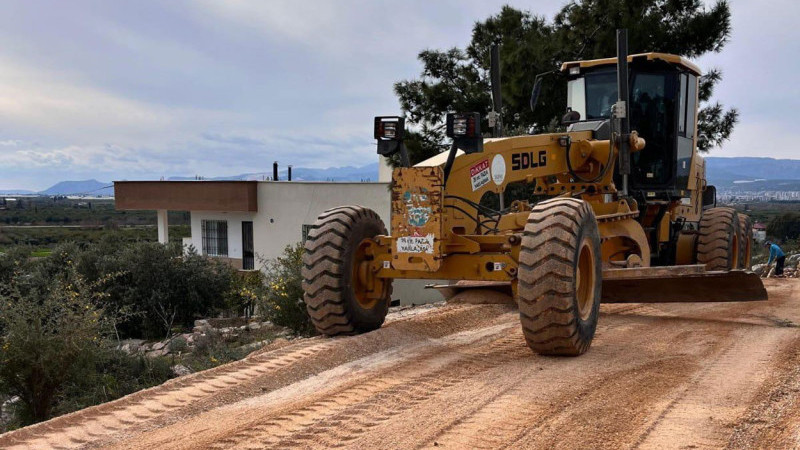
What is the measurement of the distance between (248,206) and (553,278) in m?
23.4

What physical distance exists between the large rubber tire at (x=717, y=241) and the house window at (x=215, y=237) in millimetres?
22023

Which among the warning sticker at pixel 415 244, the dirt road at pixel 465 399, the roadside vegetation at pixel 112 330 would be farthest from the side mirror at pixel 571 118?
the roadside vegetation at pixel 112 330

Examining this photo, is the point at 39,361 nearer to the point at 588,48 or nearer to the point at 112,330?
the point at 112,330

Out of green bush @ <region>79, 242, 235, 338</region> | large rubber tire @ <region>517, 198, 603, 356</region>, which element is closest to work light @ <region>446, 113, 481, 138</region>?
large rubber tire @ <region>517, 198, 603, 356</region>

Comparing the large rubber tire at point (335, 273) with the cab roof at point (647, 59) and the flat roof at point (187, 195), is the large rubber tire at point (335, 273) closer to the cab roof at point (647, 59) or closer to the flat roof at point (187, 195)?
the cab roof at point (647, 59)

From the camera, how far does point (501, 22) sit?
24.2 m

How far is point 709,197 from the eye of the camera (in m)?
13.5

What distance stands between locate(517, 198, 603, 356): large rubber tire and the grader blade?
210 centimetres

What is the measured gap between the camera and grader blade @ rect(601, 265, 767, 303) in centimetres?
903

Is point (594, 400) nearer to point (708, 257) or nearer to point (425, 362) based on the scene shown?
point (425, 362)

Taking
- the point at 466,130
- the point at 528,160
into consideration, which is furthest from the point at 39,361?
the point at 528,160

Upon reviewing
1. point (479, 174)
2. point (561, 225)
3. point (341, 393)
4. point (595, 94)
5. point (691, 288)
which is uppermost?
point (595, 94)

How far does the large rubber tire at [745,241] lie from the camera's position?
42.2 feet

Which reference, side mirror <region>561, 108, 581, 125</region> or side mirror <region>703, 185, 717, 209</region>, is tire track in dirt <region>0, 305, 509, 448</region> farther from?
side mirror <region>703, 185, 717, 209</region>
